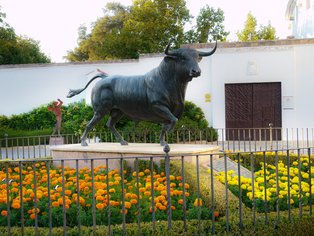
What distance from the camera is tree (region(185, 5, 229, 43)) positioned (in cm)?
2900

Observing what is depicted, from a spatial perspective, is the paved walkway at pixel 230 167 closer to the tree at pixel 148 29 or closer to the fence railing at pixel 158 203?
the fence railing at pixel 158 203

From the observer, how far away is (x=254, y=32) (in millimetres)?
35562

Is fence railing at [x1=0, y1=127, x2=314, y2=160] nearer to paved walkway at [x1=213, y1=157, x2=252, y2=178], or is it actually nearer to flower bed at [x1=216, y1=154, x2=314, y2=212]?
paved walkway at [x1=213, y1=157, x2=252, y2=178]

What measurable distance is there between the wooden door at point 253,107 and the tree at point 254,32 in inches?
817

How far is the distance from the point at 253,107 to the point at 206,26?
14825 millimetres

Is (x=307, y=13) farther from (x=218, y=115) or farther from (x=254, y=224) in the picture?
(x=254, y=224)

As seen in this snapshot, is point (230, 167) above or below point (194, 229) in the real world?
above

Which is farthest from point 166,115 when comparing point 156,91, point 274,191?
point 274,191

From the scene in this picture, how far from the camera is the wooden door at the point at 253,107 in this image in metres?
15.5

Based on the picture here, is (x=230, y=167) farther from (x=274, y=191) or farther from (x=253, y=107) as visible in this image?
(x=253, y=107)

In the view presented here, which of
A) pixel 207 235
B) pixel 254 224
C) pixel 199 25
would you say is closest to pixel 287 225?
pixel 254 224

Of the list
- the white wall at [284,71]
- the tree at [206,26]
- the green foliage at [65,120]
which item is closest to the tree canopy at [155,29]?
the tree at [206,26]

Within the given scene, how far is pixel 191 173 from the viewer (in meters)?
6.00

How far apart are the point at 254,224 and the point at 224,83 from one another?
12.1 metres
